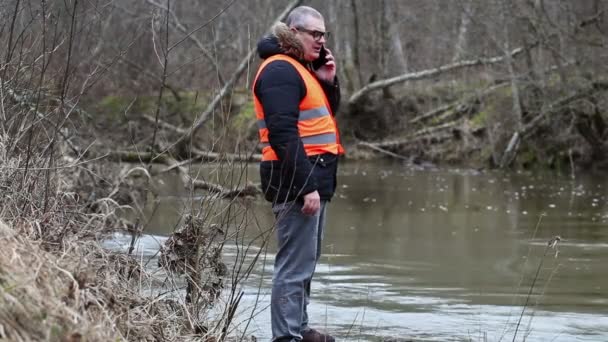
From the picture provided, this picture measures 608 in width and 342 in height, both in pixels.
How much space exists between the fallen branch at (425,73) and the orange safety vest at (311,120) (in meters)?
17.1

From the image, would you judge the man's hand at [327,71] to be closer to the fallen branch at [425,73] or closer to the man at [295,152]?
the man at [295,152]

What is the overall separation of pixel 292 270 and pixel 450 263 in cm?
494

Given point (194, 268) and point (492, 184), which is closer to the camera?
point (194, 268)

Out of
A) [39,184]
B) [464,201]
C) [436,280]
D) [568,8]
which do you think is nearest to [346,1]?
[568,8]

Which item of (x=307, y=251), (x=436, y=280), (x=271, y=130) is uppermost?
(x=271, y=130)

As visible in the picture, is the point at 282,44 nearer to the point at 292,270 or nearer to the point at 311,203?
the point at 311,203

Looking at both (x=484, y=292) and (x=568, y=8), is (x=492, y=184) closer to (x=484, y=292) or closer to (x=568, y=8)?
(x=568, y=8)

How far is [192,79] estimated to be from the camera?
2444 centimetres

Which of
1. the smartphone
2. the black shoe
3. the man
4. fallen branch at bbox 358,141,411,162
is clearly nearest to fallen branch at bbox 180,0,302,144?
the man

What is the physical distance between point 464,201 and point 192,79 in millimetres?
9266

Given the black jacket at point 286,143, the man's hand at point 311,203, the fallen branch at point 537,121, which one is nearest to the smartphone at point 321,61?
the black jacket at point 286,143

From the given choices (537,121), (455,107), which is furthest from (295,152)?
(455,107)

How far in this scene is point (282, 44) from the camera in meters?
6.01

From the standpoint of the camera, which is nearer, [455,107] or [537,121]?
[537,121]
